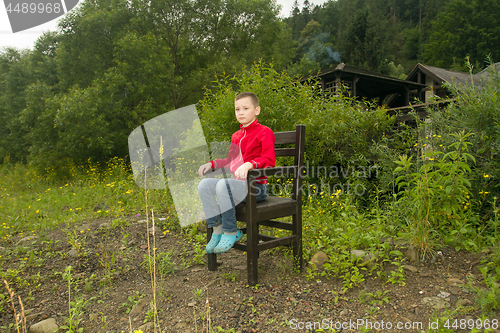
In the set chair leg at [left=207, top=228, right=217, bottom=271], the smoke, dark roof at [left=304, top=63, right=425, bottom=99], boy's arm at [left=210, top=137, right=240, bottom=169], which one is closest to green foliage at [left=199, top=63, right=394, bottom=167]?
boy's arm at [left=210, top=137, right=240, bottom=169]

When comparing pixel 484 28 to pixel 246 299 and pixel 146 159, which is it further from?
pixel 246 299

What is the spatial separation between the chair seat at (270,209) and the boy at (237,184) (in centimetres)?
5

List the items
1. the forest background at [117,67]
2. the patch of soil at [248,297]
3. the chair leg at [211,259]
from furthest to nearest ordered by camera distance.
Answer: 1. the forest background at [117,67]
2. the chair leg at [211,259]
3. the patch of soil at [248,297]

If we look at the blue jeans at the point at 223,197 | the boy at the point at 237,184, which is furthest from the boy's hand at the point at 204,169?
the blue jeans at the point at 223,197

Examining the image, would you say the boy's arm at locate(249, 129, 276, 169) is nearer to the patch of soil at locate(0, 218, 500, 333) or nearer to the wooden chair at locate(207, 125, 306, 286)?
the wooden chair at locate(207, 125, 306, 286)

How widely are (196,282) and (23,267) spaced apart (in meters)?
1.71

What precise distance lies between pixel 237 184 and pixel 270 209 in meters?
0.33

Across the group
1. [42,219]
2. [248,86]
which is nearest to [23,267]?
[42,219]

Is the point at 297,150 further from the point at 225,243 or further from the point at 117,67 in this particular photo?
the point at 117,67

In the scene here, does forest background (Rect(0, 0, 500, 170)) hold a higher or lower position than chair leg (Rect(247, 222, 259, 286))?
higher

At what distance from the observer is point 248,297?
251 centimetres

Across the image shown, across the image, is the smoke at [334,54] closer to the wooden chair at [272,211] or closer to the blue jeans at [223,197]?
the wooden chair at [272,211]

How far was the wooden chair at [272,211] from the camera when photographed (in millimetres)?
2496

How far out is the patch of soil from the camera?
215 centimetres
